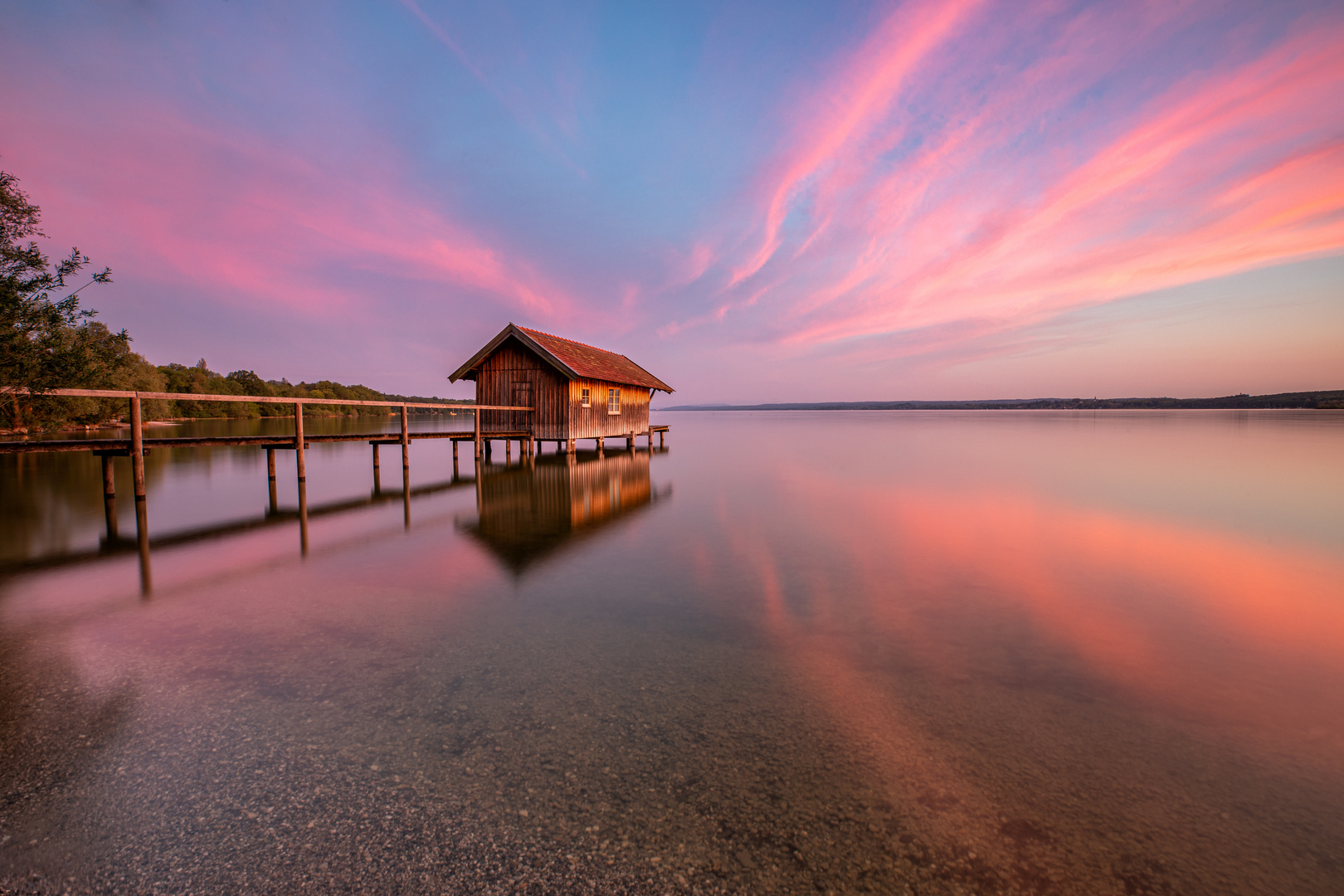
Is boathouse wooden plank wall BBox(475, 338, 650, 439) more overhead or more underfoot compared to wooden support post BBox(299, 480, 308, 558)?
more overhead

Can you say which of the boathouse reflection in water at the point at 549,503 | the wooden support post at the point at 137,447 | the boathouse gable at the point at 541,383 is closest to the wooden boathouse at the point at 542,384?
the boathouse gable at the point at 541,383

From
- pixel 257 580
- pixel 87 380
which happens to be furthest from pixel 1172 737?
pixel 87 380

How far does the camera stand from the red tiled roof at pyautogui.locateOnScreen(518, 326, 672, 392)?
23656 millimetres

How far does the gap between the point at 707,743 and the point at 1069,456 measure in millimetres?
31546

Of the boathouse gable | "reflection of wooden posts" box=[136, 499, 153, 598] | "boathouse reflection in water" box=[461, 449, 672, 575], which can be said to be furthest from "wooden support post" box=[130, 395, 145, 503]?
the boathouse gable

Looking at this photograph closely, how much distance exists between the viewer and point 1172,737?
3871 millimetres

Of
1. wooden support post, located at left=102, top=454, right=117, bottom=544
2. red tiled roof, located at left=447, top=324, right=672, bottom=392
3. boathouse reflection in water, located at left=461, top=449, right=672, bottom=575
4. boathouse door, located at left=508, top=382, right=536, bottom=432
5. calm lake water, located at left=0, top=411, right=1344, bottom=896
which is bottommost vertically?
calm lake water, located at left=0, top=411, right=1344, bottom=896

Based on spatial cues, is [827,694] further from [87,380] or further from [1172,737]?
[87,380]

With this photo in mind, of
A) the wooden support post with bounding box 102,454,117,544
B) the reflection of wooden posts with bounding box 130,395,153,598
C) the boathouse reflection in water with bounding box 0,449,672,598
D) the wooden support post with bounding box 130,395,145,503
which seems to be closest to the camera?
the boathouse reflection in water with bounding box 0,449,672,598

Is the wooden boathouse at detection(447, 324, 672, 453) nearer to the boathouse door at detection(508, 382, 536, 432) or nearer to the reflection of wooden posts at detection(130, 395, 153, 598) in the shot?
the boathouse door at detection(508, 382, 536, 432)

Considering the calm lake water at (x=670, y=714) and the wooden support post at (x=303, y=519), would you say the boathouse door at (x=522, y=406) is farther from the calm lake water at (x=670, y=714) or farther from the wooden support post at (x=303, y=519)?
the calm lake water at (x=670, y=714)

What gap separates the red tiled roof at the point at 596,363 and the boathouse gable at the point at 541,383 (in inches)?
2.7

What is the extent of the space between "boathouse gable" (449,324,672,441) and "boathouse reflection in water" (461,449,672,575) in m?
2.04

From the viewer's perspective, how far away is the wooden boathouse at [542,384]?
937 inches
